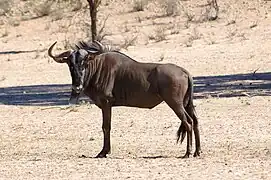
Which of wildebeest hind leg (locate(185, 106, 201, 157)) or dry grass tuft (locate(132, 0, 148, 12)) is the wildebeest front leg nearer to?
wildebeest hind leg (locate(185, 106, 201, 157))

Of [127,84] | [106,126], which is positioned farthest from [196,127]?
[106,126]

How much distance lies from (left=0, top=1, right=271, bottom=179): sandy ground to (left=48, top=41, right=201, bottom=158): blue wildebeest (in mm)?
631

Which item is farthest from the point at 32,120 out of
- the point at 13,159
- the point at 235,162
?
the point at 235,162

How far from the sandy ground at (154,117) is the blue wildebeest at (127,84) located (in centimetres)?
63

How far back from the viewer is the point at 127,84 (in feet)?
44.8

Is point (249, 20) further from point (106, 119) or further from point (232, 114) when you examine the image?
point (106, 119)

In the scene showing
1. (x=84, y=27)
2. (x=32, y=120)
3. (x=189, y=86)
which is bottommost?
(x=84, y=27)

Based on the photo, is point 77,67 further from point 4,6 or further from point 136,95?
point 4,6

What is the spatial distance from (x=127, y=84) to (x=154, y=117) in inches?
185

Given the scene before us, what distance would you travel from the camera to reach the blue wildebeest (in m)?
13.3

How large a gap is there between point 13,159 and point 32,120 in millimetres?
5376

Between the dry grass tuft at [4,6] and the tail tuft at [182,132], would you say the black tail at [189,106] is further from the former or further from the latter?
the dry grass tuft at [4,6]

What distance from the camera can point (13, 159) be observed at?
13555mm

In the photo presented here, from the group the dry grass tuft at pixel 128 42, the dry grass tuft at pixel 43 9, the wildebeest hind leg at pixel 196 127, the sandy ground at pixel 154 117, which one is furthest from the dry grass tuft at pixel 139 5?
the wildebeest hind leg at pixel 196 127
